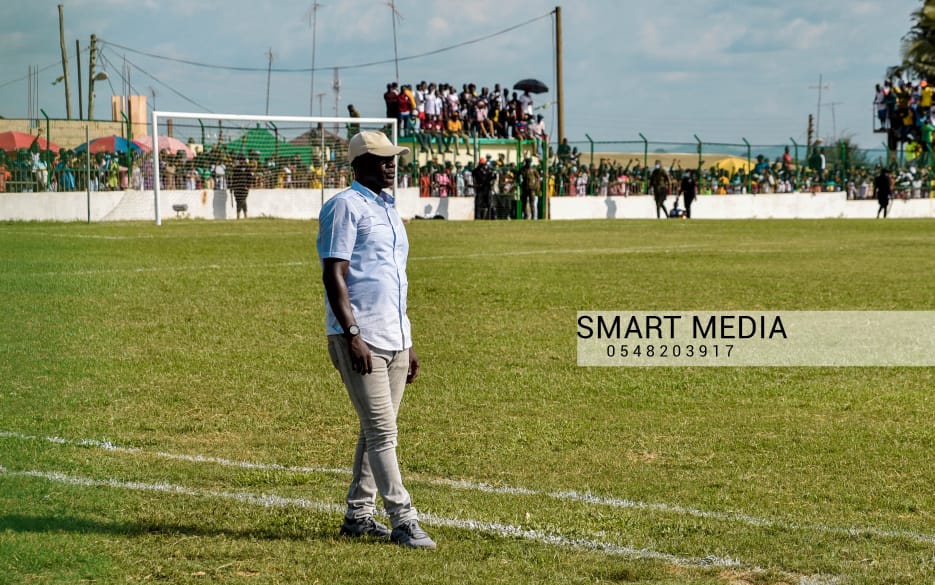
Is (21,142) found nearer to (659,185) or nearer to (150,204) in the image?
(150,204)

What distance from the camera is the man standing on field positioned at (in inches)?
199

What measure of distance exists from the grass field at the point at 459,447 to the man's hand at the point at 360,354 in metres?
0.83

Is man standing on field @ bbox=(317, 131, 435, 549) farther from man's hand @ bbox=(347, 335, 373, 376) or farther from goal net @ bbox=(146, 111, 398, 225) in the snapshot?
goal net @ bbox=(146, 111, 398, 225)

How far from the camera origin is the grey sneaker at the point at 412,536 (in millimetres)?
5176

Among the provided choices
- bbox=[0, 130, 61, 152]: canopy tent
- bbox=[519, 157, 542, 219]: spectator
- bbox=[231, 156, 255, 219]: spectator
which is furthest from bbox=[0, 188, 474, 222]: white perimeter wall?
bbox=[519, 157, 542, 219]: spectator

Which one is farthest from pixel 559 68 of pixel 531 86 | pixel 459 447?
pixel 459 447

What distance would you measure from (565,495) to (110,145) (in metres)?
31.4

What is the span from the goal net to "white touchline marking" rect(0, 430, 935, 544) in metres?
25.4

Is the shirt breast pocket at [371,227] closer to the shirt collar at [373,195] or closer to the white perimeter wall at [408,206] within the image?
the shirt collar at [373,195]

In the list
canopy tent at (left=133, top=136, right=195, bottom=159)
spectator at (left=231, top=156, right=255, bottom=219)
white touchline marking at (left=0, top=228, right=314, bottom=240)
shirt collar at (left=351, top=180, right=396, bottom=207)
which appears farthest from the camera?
spectator at (left=231, top=156, right=255, bottom=219)

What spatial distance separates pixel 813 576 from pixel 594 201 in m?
39.3

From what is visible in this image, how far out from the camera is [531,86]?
50.2 meters

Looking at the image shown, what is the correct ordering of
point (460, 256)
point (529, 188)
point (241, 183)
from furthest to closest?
point (529, 188) < point (241, 183) < point (460, 256)

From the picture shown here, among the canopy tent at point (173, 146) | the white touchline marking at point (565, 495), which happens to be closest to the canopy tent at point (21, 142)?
the canopy tent at point (173, 146)
